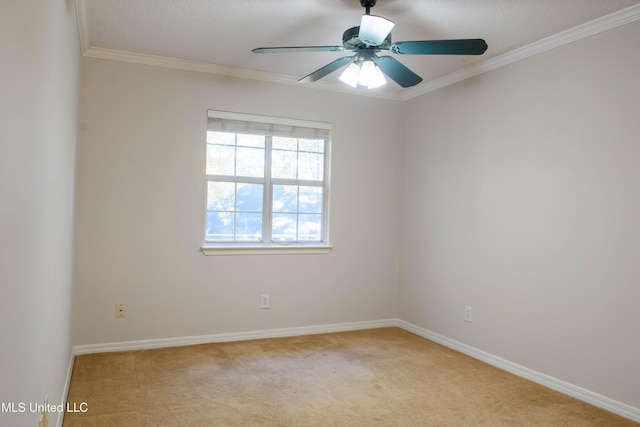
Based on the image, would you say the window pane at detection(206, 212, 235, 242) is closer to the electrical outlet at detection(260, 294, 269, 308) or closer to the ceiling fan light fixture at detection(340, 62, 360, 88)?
the electrical outlet at detection(260, 294, 269, 308)

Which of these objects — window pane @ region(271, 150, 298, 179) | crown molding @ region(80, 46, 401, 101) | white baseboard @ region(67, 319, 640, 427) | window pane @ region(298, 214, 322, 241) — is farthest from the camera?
window pane @ region(298, 214, 322, 241)

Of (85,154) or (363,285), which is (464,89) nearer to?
(363,285)

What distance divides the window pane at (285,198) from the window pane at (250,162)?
229 mm

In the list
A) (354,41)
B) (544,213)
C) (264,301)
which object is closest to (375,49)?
(354,41)

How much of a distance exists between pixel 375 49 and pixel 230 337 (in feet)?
8.91

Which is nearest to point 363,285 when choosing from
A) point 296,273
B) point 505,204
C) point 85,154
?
point 296,273

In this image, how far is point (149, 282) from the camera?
3.72 m

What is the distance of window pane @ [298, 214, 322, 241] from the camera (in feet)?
14.4

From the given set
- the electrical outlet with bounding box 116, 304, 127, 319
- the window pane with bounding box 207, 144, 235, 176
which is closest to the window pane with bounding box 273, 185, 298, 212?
the window pane with bounding box 207, 144, 235, 176

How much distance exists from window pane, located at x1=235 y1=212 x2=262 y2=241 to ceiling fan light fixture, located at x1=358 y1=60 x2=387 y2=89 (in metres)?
1.83

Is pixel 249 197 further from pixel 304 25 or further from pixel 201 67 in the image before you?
pixel 304 25

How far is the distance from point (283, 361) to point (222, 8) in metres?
2.57

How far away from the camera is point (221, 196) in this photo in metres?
4.06

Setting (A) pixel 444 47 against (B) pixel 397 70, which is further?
(B) pixel 397 70
